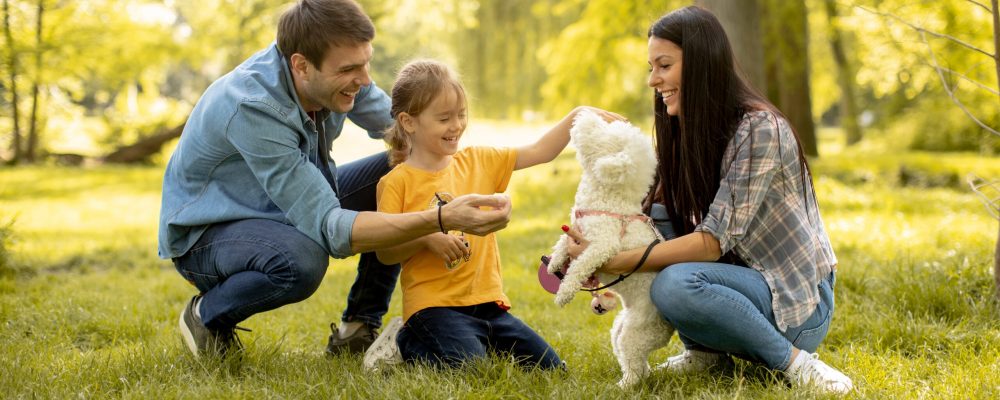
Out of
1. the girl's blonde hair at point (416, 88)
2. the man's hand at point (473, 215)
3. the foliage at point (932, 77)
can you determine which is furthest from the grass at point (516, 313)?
the foliage at point (932, 77)

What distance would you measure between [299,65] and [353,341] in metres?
1.20

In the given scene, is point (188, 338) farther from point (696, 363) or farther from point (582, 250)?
point (696, 363)

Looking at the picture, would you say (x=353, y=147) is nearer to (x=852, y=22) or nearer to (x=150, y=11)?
(x=150, y=11)

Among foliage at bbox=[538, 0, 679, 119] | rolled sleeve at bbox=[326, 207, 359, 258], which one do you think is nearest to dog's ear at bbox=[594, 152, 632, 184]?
rolled sleeve at bbox=[326, 207, 359, 258]

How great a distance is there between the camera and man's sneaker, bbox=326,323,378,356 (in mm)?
3625

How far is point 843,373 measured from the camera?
3.04 m

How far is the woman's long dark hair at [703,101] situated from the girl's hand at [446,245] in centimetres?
84

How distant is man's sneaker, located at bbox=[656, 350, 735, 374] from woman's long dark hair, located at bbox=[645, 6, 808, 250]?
1.66 feet

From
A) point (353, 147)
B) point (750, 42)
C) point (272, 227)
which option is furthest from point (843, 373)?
point (353, 147)

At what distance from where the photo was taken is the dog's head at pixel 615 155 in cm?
284

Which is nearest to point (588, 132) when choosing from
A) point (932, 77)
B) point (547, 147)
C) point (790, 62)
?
point (547, 147)

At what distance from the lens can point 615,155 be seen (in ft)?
9.32

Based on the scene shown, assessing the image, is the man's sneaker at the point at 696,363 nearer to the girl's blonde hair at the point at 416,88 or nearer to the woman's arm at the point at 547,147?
the woman's arm at the point at 547,147

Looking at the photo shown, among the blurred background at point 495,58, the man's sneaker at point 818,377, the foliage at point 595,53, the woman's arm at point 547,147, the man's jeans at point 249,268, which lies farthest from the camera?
the blurred background at point 495,58
